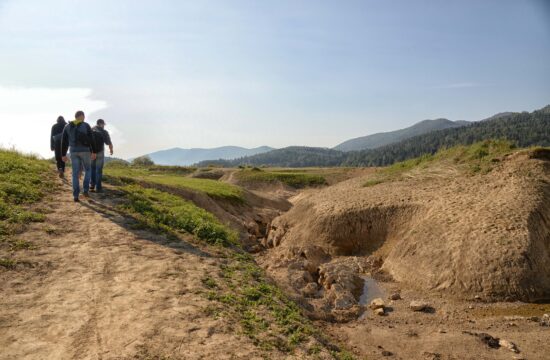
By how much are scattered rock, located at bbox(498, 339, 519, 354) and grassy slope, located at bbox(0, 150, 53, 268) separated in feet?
33.6

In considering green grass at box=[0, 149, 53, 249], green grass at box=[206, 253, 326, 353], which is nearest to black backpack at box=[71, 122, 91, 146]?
green grass at box=[0, 149, 53, 249]

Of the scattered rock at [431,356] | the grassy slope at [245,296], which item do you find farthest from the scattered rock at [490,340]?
the grassy slope at [245,296]

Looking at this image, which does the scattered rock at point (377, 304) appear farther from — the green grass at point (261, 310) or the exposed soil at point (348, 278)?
the green grass at point (261, 310)

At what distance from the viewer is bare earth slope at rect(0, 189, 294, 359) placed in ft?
18.3

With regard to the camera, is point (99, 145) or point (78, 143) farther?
point (99, 145)

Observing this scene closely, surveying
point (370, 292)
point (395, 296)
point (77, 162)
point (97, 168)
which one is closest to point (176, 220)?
point (77, 162)

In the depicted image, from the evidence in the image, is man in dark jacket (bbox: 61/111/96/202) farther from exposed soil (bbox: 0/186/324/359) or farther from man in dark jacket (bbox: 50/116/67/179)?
man in dark jacket (bbox: 50/116/67/179)

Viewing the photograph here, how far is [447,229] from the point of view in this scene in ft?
43.5

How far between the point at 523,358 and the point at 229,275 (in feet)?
20.7

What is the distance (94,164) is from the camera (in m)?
13.9

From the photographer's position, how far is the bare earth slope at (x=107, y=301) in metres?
5.58

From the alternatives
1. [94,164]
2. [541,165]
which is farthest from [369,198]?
[94,164]

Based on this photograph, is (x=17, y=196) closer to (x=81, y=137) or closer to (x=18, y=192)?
(x=18, y=192)

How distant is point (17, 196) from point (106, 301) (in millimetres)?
7016
